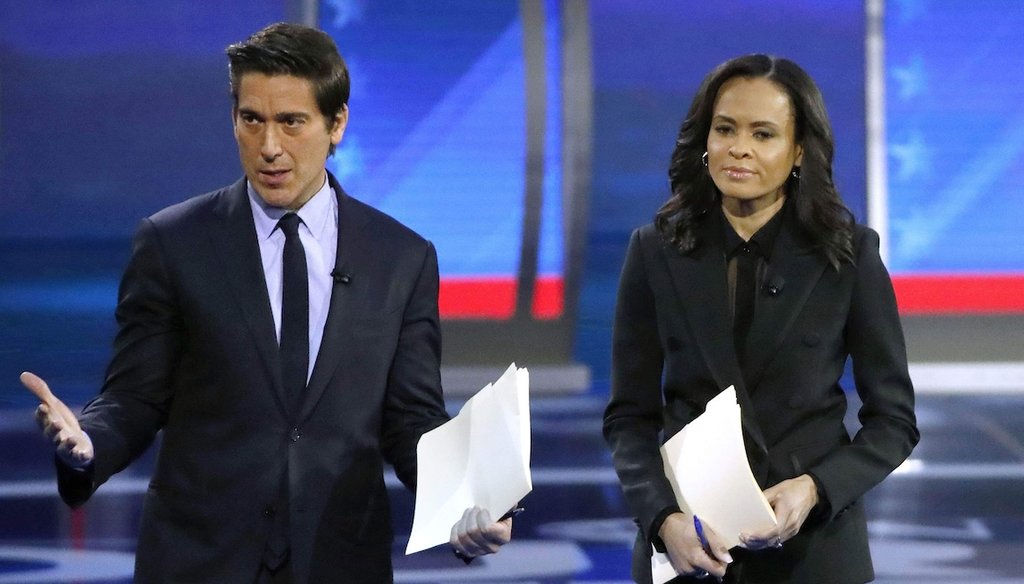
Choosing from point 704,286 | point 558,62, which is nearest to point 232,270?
point 704,286

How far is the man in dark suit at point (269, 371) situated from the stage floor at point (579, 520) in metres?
2.01

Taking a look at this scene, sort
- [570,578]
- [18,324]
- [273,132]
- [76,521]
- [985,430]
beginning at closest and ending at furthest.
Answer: [273,132]
[570,578]
[76,521]
[985,430]
[18,324]

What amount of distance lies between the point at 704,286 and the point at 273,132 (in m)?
0.62

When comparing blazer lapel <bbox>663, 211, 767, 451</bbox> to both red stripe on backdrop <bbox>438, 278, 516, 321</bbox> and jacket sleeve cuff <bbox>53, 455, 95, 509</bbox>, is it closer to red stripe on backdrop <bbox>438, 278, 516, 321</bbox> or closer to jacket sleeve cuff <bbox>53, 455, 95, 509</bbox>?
jacket sleeve cuff <bbox>53, 455, 95, 509</bbox>

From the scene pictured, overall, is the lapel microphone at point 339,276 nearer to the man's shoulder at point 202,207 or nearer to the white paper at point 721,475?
the man's shoulder at point 202,207

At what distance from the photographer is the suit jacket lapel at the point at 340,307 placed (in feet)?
6.41

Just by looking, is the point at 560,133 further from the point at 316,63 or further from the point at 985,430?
the point at 316,63

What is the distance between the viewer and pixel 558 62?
26.0 feet

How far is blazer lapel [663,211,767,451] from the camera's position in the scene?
2.02 metres

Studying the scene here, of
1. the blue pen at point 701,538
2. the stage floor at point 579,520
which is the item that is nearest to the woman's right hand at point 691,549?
the blue pen at point 701,538

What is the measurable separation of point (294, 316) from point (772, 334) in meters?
0.64

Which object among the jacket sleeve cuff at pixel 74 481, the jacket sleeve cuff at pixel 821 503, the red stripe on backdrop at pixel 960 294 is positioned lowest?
the jacket sleeve cuff at pixel 821 503

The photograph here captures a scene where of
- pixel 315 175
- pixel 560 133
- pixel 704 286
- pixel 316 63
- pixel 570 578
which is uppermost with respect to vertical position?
pixel 560 133

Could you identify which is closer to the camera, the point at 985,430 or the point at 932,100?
the point at 985,430
